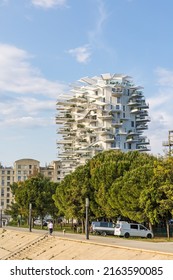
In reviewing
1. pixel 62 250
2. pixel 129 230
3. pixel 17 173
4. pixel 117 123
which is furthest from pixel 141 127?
pixel 62 250

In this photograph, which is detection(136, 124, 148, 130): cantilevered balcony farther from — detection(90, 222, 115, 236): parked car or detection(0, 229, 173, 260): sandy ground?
detection(0, 229, 173, 260): sandy ground

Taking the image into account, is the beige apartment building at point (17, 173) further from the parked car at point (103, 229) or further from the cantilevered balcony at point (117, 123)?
the parked car at point (103, 229)

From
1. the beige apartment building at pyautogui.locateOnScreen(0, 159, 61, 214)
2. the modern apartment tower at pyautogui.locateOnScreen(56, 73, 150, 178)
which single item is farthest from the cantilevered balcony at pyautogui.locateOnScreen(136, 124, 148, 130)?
the beige apartment building at pyautogui.locateOnScreen(0, 159, 61, 214)

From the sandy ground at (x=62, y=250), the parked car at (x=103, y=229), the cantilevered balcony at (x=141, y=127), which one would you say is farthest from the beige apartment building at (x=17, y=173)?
the sandy ground at (x=62, y=250)

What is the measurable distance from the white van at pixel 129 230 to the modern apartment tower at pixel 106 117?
77170 mm

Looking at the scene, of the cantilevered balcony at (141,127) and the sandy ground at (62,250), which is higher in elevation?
the cantilevered balcony at (141,127)

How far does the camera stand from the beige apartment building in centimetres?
16675

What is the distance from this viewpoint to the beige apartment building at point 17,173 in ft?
547

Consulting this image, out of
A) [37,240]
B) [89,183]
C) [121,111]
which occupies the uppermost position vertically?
[121,111]
